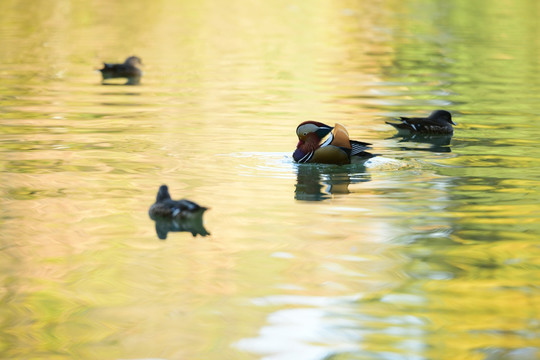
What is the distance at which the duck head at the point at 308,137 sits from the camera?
14.6 m

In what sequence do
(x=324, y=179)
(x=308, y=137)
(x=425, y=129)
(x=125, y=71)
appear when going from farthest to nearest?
(x=125, y=71) < (x=425, y=129) < (x=308, y=137) < (x=324, y=179)

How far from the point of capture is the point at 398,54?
34.8m

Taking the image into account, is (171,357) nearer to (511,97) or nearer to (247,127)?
(247,127)

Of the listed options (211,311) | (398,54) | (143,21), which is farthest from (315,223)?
(143,21)

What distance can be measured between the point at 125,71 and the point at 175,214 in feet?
51.4

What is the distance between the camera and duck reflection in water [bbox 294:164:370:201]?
43.2 feet

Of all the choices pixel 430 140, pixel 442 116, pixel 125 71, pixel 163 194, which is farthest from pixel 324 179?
pixel 125 71

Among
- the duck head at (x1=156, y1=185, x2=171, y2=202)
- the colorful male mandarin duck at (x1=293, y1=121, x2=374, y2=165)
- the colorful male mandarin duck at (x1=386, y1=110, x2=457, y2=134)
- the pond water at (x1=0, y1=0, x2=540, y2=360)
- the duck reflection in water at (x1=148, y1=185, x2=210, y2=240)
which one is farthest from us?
the colorful male mandarin duck at (x1=386, y1=110, x2=457, y2=134)

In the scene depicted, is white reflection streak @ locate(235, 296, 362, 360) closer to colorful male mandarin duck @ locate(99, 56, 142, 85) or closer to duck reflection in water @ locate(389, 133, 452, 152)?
duck reflection in water @ locate(389, 133, 452, 152)

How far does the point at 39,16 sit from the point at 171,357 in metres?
45.9

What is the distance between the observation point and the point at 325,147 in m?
14.5

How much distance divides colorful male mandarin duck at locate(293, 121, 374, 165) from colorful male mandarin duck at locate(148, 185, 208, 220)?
3.31m

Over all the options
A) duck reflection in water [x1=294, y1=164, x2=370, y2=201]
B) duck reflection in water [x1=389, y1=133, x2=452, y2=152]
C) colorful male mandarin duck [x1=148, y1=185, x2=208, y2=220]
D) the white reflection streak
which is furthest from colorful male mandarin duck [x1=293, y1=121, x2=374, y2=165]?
the white reflection streak

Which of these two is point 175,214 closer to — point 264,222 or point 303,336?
point 264,222
